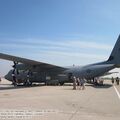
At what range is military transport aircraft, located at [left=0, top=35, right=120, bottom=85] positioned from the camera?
3784cm

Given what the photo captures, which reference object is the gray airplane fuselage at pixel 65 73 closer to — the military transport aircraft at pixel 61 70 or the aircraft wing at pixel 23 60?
the military transport aircraft at pixel 61 70

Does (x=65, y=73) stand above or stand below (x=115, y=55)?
below

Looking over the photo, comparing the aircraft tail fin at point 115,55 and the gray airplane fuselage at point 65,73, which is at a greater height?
the aircraft tail fin at point 115,55

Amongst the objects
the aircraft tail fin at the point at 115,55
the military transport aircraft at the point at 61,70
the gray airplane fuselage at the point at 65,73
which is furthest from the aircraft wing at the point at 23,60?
the aircraft tail fin at the point at 115,55

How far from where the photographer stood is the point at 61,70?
4116 cm

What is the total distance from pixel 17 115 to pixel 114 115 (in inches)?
169

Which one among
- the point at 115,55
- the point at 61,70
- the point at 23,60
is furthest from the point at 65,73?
the point at 23,60

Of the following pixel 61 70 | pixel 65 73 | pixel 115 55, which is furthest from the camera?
pixel 61 70

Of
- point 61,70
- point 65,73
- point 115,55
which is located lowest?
point 65,73

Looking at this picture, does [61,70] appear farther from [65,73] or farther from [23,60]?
[23,60]

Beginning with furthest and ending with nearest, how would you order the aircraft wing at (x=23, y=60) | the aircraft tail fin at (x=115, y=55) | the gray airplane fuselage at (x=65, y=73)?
the gray airplane fuselage at (x=65, y=73) → the aircraft tail fin at (x=115, y=55) → the aircraft wing at (x=23, y=60)

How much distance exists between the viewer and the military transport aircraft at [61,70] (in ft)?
124

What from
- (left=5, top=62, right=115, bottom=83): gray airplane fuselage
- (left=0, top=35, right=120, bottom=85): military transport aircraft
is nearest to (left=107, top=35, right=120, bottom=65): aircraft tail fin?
(left=0, top=35, right=120, bottom=85): military transport aircraft

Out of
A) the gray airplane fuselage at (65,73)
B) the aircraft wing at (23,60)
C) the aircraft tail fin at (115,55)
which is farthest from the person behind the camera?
the gray airplane fuselage at (65,73)
